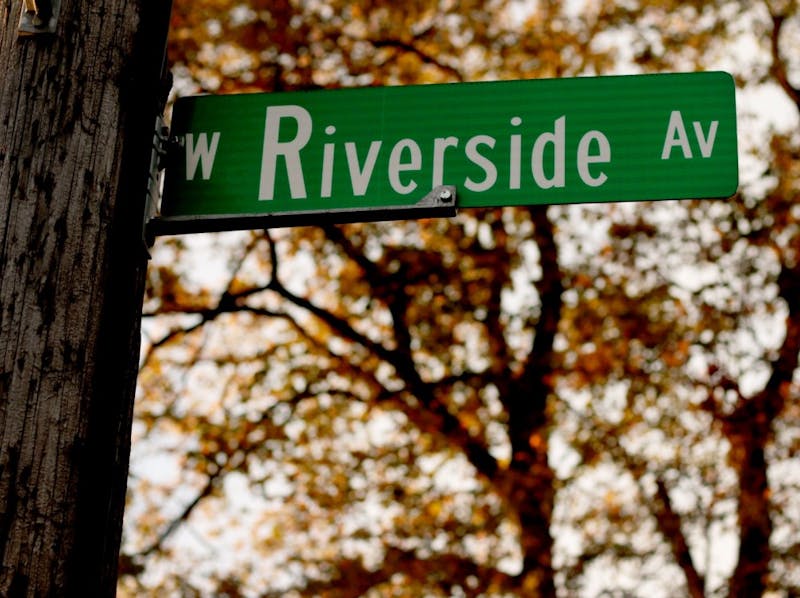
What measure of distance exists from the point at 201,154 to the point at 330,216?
31 centimetres

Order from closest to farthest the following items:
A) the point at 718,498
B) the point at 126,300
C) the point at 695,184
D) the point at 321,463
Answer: the point at 126,300
the point at 695,184
the point at 718,498
the point at 321,463

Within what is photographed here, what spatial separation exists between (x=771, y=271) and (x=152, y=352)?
19.3 ft

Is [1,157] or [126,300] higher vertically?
[1,157]

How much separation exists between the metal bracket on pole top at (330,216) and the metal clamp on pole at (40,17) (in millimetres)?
419

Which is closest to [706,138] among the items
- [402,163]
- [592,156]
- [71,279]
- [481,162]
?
[592,156]

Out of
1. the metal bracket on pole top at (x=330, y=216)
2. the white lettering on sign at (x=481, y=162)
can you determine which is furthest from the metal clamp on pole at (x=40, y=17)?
the white lettering on sign at (x=481, y=162)

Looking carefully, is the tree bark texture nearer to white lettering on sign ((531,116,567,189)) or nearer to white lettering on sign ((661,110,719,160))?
white lettering on sign ((531,116,567,189))

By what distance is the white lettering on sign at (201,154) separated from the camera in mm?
2324

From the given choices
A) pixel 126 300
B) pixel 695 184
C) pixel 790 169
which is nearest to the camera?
pixel 126 300

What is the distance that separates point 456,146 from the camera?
7.72 ft

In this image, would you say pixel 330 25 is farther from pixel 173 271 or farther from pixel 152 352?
pixel 152 352

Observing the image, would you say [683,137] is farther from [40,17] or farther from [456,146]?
[40,17]

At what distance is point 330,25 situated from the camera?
35.9ft

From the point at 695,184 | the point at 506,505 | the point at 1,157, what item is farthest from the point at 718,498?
the point at 1,157
